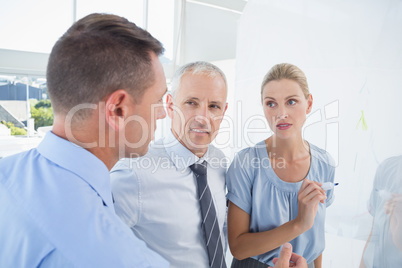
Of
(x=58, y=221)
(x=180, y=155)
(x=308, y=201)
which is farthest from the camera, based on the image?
(x=180, y=155)

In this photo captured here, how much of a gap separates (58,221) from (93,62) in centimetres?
32

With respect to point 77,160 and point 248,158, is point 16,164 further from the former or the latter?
point 248,158

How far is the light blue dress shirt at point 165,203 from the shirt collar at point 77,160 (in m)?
0.33

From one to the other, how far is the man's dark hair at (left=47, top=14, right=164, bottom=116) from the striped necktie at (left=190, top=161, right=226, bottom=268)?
0.48 m

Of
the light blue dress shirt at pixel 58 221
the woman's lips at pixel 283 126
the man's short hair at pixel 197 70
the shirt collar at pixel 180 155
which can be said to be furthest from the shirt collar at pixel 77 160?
the woman's lips at pixel 283 126

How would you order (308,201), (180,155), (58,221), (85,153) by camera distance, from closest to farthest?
1. (58,221)
2. (85,153)
3. (308,201)
4. (180,155)

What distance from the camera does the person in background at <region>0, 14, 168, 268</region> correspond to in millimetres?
482

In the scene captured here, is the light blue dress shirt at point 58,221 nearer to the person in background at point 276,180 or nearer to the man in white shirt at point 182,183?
the man in white shirt at point 182,183

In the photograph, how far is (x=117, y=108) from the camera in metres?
0.68

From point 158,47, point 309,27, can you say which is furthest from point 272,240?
point 309,27

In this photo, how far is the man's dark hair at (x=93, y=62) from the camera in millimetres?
628


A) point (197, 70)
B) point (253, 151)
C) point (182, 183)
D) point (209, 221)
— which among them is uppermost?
point (197, 70)

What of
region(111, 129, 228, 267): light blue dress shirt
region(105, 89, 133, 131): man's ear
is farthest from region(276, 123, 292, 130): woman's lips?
region(105, 89, 133, 131): man's ear

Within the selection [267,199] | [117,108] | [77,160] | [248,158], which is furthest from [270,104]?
[77,160]
